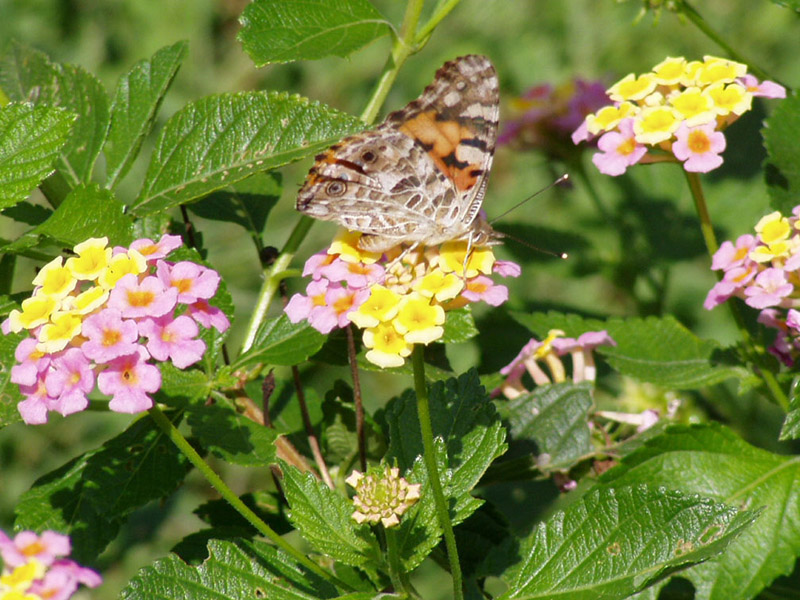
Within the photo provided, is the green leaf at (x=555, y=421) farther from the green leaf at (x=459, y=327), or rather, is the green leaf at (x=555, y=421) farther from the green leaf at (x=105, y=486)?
the green leaf at (x=105, y=486)

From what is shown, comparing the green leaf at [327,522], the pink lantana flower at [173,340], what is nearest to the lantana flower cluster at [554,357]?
the green leaf at [327,522]

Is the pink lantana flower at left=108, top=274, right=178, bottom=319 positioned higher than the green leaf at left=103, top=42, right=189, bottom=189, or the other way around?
the green leaf at left=103, top=42, right=189, bottom=189

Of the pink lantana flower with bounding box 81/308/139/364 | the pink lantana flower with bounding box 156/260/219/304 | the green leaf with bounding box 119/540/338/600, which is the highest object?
the pink lantana flower with bounding box 81/308/139/364

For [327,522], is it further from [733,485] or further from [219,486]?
[733,485]

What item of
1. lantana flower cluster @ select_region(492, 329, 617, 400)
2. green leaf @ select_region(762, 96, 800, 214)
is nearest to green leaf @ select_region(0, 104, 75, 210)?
lantana flower cluster @ select_region(492, 329, 617, 400)

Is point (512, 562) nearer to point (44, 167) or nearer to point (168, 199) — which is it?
point (168, 199)

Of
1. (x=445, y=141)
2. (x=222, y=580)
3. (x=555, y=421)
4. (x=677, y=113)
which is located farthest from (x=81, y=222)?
(x=677, y=113)

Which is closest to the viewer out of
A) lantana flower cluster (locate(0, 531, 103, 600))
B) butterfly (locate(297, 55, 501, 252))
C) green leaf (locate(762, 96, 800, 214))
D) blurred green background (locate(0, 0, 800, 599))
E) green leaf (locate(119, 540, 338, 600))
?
lantana flower cluster (locate(0, 531, 103, 600))

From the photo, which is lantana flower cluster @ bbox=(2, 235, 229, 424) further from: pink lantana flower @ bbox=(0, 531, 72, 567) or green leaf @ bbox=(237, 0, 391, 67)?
green leaf @ bbox=(237, 0, 391, 67)
